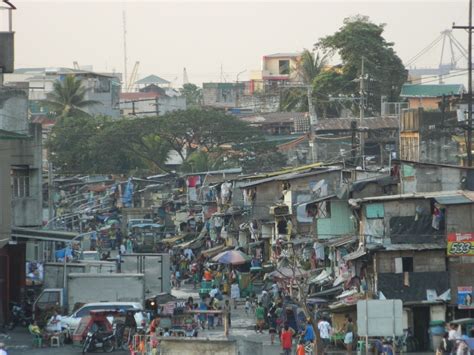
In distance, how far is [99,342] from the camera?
113 ft

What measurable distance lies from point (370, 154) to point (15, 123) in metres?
39.1

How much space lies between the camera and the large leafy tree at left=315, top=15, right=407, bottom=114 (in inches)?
4048

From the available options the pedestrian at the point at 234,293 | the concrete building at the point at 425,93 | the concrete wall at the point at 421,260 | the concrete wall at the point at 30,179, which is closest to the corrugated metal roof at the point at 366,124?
the concrete building at the point at 425,93

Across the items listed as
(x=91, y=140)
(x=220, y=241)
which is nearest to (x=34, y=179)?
(x=220, y=241)

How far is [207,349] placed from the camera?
2686 centimetres

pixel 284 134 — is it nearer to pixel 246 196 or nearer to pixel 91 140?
pixel 91 140

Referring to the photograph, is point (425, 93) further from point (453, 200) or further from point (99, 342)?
point (99, 342)

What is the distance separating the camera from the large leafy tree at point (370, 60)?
337ft

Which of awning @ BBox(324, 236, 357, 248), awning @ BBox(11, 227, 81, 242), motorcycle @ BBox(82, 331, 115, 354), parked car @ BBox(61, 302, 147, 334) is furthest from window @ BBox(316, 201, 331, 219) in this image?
motorcycle @ BBox(82, 331, 115, 354)

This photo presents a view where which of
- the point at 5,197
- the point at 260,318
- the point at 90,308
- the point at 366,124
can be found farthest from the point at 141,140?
the point at 90,308

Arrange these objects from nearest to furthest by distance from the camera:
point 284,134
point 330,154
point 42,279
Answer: point 42,279
point 330,154
point 284,134

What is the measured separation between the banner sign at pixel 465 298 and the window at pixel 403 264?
1343 mm

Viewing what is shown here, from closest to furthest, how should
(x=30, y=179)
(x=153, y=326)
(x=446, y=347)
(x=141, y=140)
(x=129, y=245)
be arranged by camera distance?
1. (x=446, y=347)
2. (x=153, y=326)
3. (x=30, y=179)
4. (x=129, y=245)
5. (x=141, y=140)

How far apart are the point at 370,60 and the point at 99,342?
71078mm
